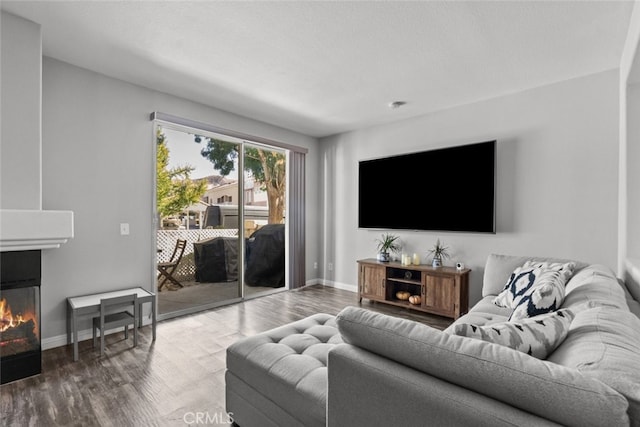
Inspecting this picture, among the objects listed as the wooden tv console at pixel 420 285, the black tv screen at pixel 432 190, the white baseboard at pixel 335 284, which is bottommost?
the white baseboard at pixel 335 284

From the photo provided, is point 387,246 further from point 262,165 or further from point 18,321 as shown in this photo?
point 18,321

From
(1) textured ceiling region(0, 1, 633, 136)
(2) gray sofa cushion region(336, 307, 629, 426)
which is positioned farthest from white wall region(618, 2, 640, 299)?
(2) gray sofa cushion region(336, 307, 629, 426)

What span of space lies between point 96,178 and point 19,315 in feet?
4.29

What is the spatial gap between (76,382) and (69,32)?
8.38 feet

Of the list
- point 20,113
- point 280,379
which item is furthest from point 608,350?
point 20,113

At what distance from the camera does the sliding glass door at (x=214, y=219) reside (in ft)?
11.7

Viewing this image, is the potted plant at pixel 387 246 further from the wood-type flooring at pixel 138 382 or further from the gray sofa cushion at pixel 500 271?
the gray sofa cushion at pixel 500 271

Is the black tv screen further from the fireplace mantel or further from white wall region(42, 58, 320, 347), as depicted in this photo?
the fireplace mantel

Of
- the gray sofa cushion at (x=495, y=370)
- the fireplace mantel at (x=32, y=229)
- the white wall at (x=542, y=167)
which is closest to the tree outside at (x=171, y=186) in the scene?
the fireplace mantel at (x=32, y=229)

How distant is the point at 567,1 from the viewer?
1.95 metres

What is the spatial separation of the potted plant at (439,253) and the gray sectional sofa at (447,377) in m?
2.14

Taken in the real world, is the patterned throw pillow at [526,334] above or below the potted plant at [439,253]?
above

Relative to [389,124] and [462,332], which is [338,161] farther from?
[462,332]

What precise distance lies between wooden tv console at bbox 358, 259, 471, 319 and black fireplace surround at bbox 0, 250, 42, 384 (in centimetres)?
327
